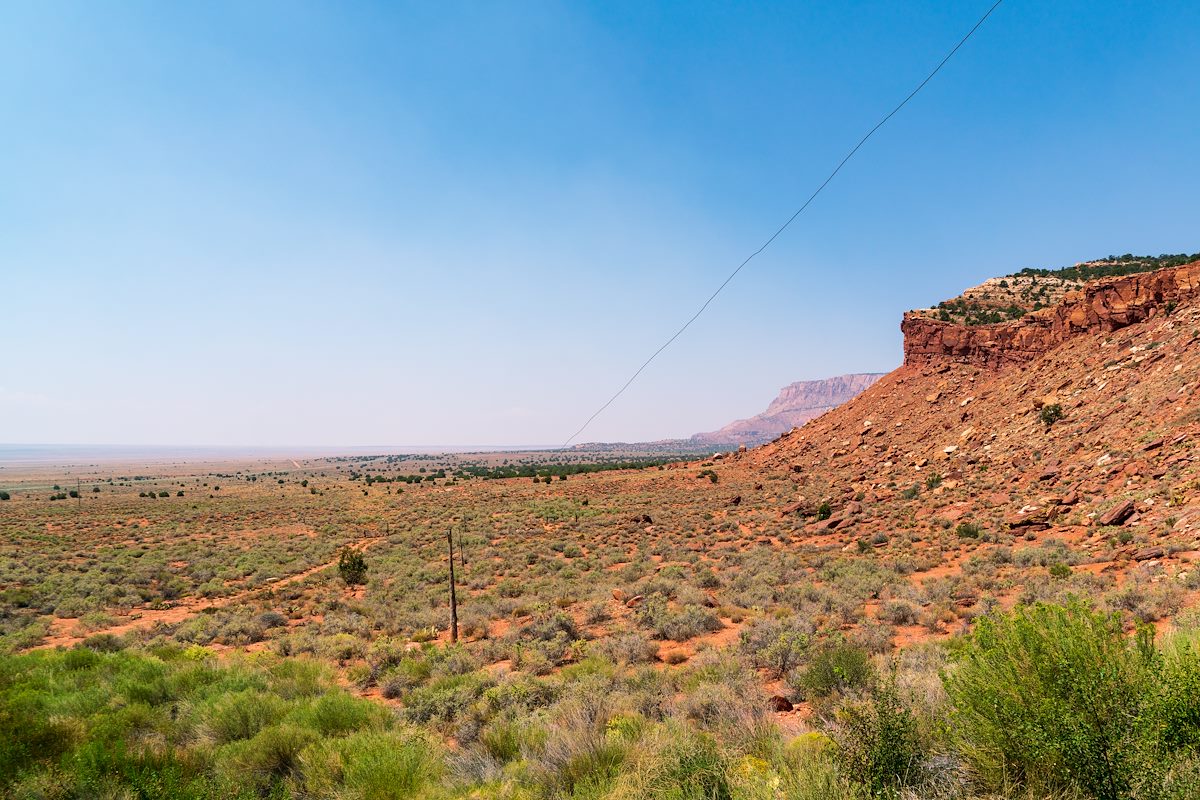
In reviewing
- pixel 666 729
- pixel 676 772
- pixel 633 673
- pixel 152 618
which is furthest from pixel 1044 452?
pixel 152 618

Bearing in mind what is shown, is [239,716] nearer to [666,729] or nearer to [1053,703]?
[666,729]

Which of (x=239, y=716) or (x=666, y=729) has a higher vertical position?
(x=666, y=729)

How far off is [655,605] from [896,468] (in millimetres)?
26814

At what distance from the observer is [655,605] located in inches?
504

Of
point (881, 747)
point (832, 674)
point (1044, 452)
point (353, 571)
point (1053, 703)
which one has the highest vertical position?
point (1044, 452)

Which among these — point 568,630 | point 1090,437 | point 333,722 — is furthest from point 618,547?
point 1090,437

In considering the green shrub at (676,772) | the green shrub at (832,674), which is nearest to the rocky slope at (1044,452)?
the green shrub at (832,674)

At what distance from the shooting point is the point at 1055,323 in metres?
33.1

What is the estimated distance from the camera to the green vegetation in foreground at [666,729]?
3.33 meters

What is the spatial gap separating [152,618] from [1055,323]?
166ft

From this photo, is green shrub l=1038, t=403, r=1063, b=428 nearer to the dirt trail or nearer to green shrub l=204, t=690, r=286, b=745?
green shrub l=204, t=690, r=286, b=745

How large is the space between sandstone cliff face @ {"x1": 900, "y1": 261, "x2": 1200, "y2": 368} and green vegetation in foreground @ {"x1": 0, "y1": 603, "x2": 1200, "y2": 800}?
111 feet

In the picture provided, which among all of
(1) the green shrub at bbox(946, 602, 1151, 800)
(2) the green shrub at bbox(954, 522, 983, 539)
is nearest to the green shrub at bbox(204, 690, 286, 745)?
(1) the green shrub at bbox(946, 602, 1151, 800)

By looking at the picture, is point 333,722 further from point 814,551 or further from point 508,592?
point 814,551
